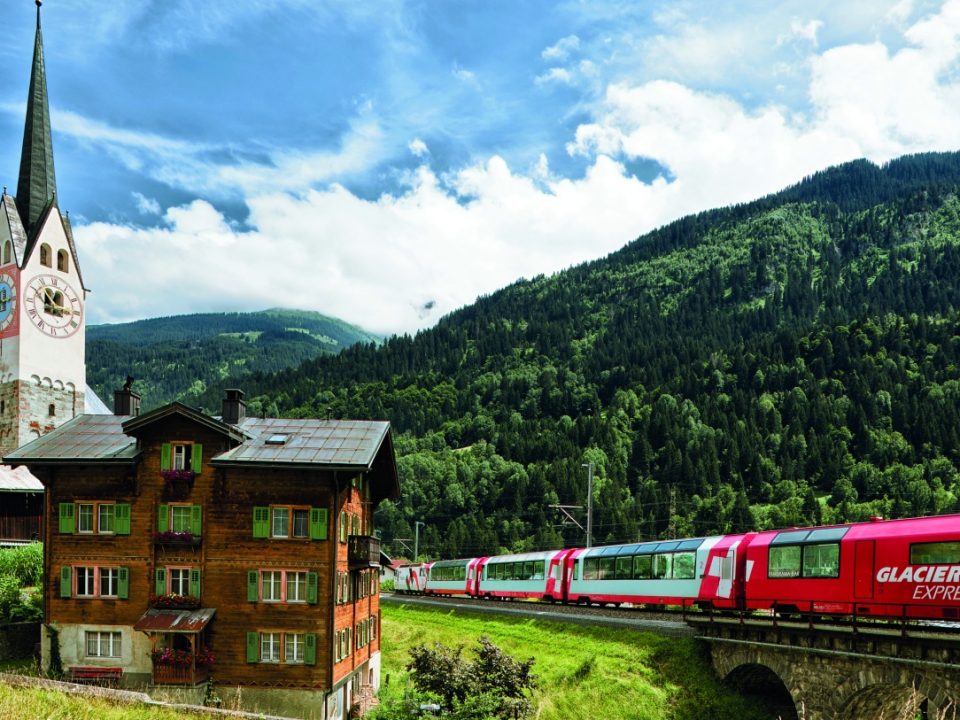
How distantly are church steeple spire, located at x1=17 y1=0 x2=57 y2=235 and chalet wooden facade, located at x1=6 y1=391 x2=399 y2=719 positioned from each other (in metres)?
31.1

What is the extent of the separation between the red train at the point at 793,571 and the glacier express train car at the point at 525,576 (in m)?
0.18

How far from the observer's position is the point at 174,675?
3716cm

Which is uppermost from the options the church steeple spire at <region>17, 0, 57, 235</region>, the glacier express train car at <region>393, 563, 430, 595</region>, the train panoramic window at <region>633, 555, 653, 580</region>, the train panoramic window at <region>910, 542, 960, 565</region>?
the church steeple spire at <region>17, 0, 57, 235</region>

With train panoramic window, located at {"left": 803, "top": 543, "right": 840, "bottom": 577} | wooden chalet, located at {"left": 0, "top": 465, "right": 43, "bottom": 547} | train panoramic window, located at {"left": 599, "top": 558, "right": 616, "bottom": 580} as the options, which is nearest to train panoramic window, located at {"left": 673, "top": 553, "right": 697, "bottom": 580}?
train panoramic window, located at {"left": 599, "top": 558, "right": 616, "bottom": 580}

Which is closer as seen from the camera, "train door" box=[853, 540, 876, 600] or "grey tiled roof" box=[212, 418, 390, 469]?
"train door" box=[853, 540, 876, 600]

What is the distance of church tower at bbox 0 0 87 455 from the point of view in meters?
63.1

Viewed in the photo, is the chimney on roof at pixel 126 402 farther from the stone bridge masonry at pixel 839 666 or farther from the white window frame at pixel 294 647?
the stone bridge masonry at pixel 839 666

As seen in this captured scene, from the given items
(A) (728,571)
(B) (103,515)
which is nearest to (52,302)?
(B) (103,515)

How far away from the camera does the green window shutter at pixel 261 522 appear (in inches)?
1539

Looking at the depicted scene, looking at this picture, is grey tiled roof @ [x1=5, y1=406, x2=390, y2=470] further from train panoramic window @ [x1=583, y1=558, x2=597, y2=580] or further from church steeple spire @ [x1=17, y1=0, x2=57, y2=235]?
church steeple spire @ [x1=17, y1=0, x2=57, y2=235]

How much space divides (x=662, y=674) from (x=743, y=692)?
10.6 ft

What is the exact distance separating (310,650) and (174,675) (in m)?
5.18

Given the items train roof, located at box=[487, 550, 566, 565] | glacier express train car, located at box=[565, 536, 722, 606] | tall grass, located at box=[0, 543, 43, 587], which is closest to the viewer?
glacier express train car, located at box=[565, 536, 722, 606]

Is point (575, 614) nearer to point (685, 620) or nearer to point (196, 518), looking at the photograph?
point (685, 620)
